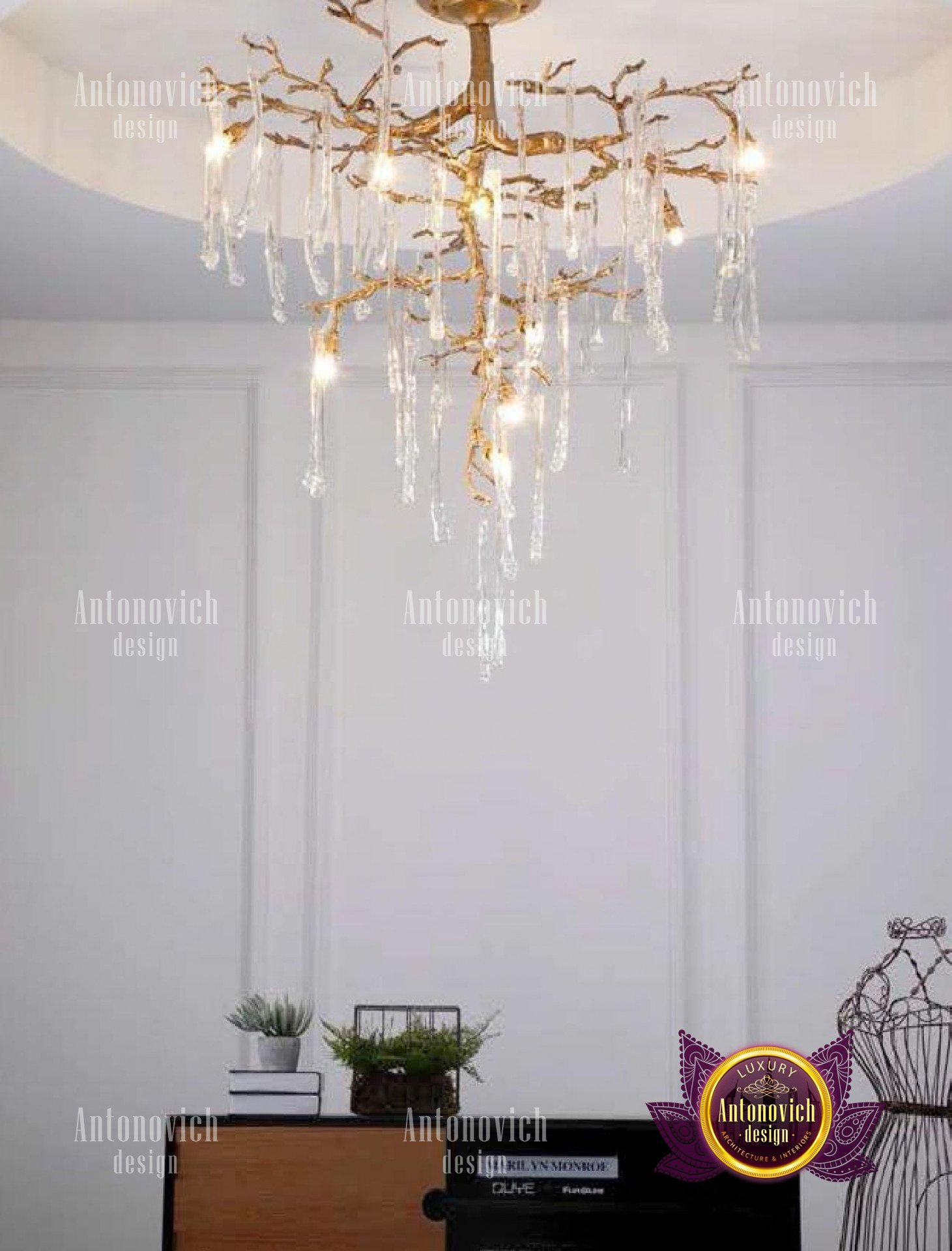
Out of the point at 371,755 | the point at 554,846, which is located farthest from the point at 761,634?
the point at 371,755

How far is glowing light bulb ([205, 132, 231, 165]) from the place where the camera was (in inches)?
110

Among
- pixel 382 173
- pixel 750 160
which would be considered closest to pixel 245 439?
pixel 382 173

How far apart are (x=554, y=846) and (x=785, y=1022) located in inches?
31.9

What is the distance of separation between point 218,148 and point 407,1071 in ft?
6.56

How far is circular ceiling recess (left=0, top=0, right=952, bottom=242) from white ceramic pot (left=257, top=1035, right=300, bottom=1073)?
6.53 ft

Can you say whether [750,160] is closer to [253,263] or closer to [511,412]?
[511,412]

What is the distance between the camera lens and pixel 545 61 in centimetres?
369

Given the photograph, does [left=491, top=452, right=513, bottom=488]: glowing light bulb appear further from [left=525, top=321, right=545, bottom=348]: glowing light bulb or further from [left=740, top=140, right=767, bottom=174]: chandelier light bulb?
[left=740, top=140, right=767, bottom=174]: chandelier light bulb

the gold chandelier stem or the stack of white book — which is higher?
the gold chandelier stem

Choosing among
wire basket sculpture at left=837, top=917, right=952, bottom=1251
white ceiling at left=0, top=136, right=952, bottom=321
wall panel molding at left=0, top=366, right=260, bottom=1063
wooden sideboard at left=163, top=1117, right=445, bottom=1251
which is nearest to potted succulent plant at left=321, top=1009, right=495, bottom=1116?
wooden sideboard at left=163, top=1117, right=445, bottom=1251

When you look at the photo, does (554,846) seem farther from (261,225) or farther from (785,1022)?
(261,225)

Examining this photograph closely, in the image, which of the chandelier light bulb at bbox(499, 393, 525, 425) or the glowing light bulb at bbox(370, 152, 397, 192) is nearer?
the glowing light bulb at bbox(370, 152, 397, 192)

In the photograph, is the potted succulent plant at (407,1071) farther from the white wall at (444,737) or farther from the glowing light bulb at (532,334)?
the glowing light bulb at (532,334)

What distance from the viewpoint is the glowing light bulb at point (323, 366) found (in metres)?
3.11
